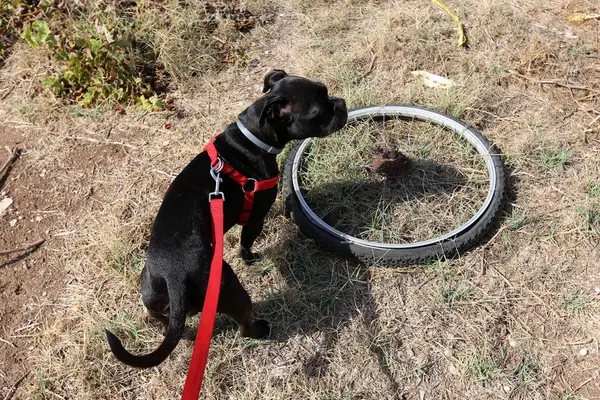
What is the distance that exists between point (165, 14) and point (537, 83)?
3709 millimetres

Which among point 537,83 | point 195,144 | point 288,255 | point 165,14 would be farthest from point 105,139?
point 537,83

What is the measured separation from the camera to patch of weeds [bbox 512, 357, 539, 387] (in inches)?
114

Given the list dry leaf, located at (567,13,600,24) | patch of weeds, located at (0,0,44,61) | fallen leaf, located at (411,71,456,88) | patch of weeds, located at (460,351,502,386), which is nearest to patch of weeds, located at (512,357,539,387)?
patch of weeds, located at (460,351,502,386)

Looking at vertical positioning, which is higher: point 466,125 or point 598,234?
point 466,125

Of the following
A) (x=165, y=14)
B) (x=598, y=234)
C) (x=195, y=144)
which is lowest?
(x=598, y=234)

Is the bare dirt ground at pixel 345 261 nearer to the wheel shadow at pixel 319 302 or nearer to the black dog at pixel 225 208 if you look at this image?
the wheel shadow at pixel 319 302

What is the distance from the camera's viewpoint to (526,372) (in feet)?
9.59

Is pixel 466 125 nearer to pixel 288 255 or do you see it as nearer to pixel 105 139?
pixel 288 255

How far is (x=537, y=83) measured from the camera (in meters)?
4.57

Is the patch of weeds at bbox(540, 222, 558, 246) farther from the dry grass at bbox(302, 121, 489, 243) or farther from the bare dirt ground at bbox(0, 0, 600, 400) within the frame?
the dry grass at bbox(302, 121, 489, 243)

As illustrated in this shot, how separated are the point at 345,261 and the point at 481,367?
110cm

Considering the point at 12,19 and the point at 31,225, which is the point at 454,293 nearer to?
the point at 31,225

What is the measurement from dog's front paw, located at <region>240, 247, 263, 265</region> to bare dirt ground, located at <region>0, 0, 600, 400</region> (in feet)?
0.18

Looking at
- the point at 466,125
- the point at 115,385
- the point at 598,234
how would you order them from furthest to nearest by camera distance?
the point at 466,125 → the point at 598,234 → the point at 115,385
